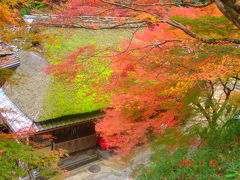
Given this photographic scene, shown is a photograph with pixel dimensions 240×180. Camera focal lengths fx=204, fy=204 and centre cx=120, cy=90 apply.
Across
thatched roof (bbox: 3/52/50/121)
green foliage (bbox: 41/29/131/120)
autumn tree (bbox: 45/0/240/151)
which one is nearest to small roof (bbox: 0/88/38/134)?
thatched roof (bbox: 3/52/50/121)

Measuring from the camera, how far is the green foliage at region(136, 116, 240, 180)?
4.66 m

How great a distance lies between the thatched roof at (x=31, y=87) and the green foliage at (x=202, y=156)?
431cm

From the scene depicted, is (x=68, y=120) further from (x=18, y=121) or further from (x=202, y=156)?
(x=202, y=156)

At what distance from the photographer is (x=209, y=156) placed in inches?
206

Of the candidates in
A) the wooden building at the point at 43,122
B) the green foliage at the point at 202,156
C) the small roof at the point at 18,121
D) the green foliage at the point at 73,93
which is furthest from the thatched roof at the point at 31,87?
the green foliage at the point at 202,156

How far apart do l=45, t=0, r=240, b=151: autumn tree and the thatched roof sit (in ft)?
8.31

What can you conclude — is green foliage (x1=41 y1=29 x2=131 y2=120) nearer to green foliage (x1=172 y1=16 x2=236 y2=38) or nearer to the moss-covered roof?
the moss-covered roof

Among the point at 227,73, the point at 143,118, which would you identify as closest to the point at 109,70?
the point at 143,118

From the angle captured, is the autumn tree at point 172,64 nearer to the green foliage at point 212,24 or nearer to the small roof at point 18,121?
the green foliage at point 212,24

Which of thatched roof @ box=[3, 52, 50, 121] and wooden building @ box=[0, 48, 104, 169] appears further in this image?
thatched roof @ box=[3, 52, 50, 121]

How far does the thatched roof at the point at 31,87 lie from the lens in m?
7.26

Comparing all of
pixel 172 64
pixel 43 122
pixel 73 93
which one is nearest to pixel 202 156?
pixel 172 64

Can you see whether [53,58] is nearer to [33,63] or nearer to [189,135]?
[33,63]

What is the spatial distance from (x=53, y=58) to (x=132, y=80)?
5200 millimetres
